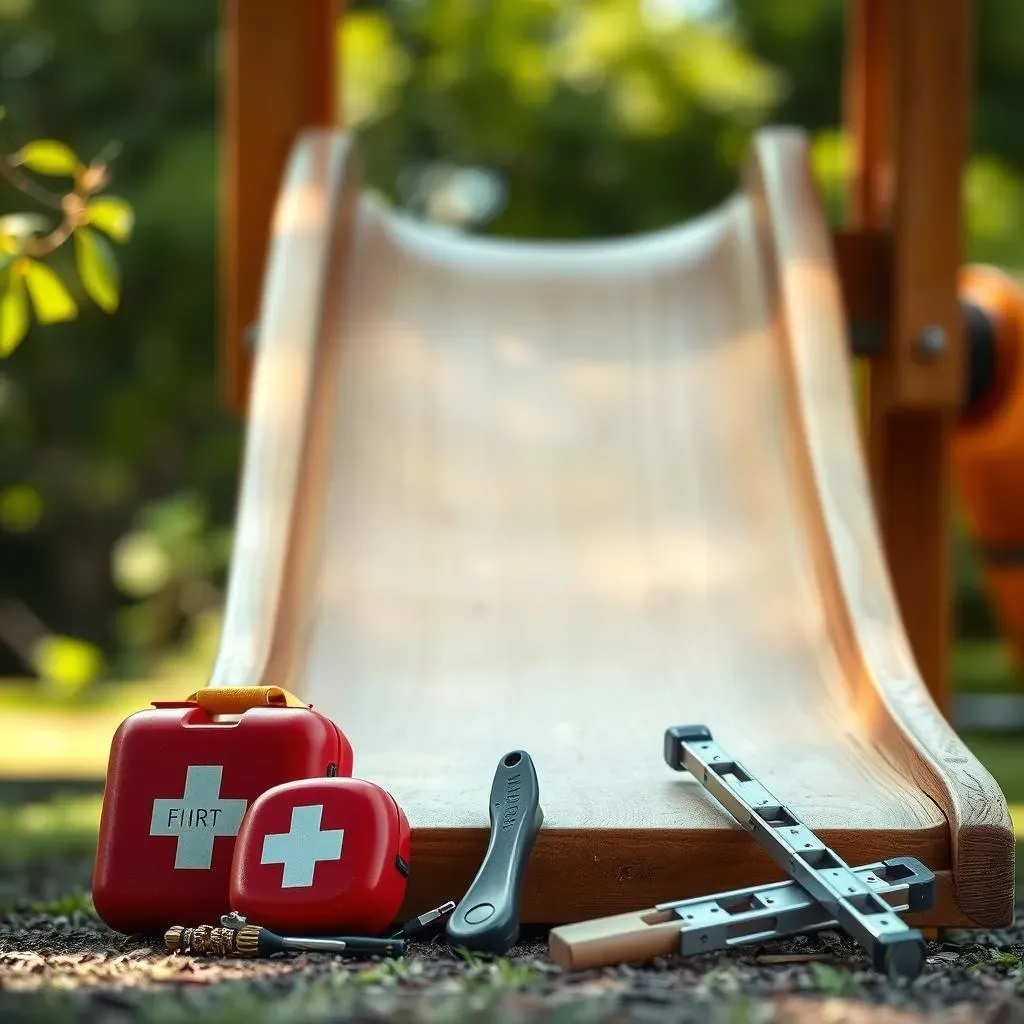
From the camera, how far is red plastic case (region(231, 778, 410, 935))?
62.6 inches

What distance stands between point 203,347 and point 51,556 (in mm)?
2439

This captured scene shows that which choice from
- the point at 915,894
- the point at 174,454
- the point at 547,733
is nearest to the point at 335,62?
the point at 547,733

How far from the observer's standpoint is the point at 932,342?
3.23m

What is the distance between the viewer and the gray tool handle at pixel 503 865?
1.56 meters

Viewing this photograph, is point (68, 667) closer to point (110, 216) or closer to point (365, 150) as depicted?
point (365, 150)

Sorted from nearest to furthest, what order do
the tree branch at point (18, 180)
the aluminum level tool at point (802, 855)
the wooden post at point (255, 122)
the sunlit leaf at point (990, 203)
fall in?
1. the aluminum level tool at point (802, 855)
2. the tree branch at point (18, 180)
3. the wooden post at point (255, 122)
4. the sunlit leaf at point (990, 203)

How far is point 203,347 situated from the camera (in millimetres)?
7910

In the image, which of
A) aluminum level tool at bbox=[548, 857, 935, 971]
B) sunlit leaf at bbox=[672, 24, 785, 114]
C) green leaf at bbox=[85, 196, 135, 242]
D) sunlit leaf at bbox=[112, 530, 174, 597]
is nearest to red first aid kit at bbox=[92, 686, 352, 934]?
aluminum level tool at bbox=[548, 857, 935, 971]

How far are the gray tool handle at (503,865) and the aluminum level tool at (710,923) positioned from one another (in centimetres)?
8

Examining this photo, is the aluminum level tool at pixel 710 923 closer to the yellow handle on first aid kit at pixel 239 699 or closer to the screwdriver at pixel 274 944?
the screwdriver at pixel 274 944

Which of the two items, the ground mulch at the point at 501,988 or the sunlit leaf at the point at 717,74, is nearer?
the ground mulch at the point at 501,988

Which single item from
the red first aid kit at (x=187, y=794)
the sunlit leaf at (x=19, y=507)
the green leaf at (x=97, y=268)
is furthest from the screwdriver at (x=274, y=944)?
the sunlit leaf at (x=19, y=507)

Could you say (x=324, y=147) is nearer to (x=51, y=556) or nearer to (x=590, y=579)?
(x=590, y=579)

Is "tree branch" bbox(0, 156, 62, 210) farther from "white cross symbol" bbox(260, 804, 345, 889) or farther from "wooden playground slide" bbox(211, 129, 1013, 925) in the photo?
"white cross symbol" bbox(260, 804, 345, 889)
